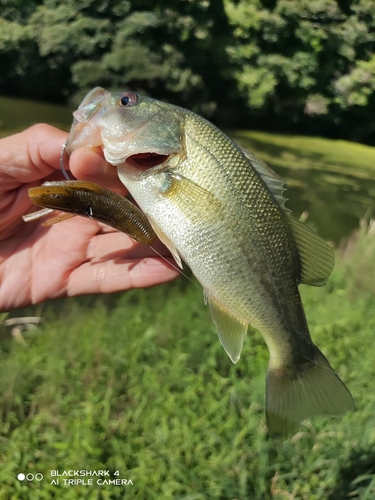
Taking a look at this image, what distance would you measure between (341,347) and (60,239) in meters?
2.35

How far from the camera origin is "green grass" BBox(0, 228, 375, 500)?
233cm

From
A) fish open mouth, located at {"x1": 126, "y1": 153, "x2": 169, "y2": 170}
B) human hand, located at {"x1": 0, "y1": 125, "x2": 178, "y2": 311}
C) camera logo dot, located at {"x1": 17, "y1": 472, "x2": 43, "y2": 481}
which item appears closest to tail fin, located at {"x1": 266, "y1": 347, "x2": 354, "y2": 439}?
human hand, located at {"x1": 0, "y1": 125, "x2": 178, "y2": 311}

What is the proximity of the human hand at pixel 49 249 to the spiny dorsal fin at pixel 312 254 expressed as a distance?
65 cm

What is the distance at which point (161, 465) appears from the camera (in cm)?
239

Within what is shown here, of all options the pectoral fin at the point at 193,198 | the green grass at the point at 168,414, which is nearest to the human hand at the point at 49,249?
the pectoral fin at the point at 193,198

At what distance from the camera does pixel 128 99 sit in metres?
1.50

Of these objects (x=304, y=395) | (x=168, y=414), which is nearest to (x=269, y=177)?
(x=304, y=395)

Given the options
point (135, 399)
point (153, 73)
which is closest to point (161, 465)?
point (135, 399)

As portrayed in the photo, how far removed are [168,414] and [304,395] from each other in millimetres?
1451

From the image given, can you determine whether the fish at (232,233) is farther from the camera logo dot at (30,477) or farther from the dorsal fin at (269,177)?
the camera logo dot at (30,477)

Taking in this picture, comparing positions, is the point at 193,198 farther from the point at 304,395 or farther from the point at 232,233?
the point at 304,395

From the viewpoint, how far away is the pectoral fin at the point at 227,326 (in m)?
1.43

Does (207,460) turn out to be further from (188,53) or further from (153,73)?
(188,53)

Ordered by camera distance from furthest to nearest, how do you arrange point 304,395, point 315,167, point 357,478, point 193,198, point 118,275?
point 315,167, point 357,478, point 118,275, point 304,395, point 193,198
